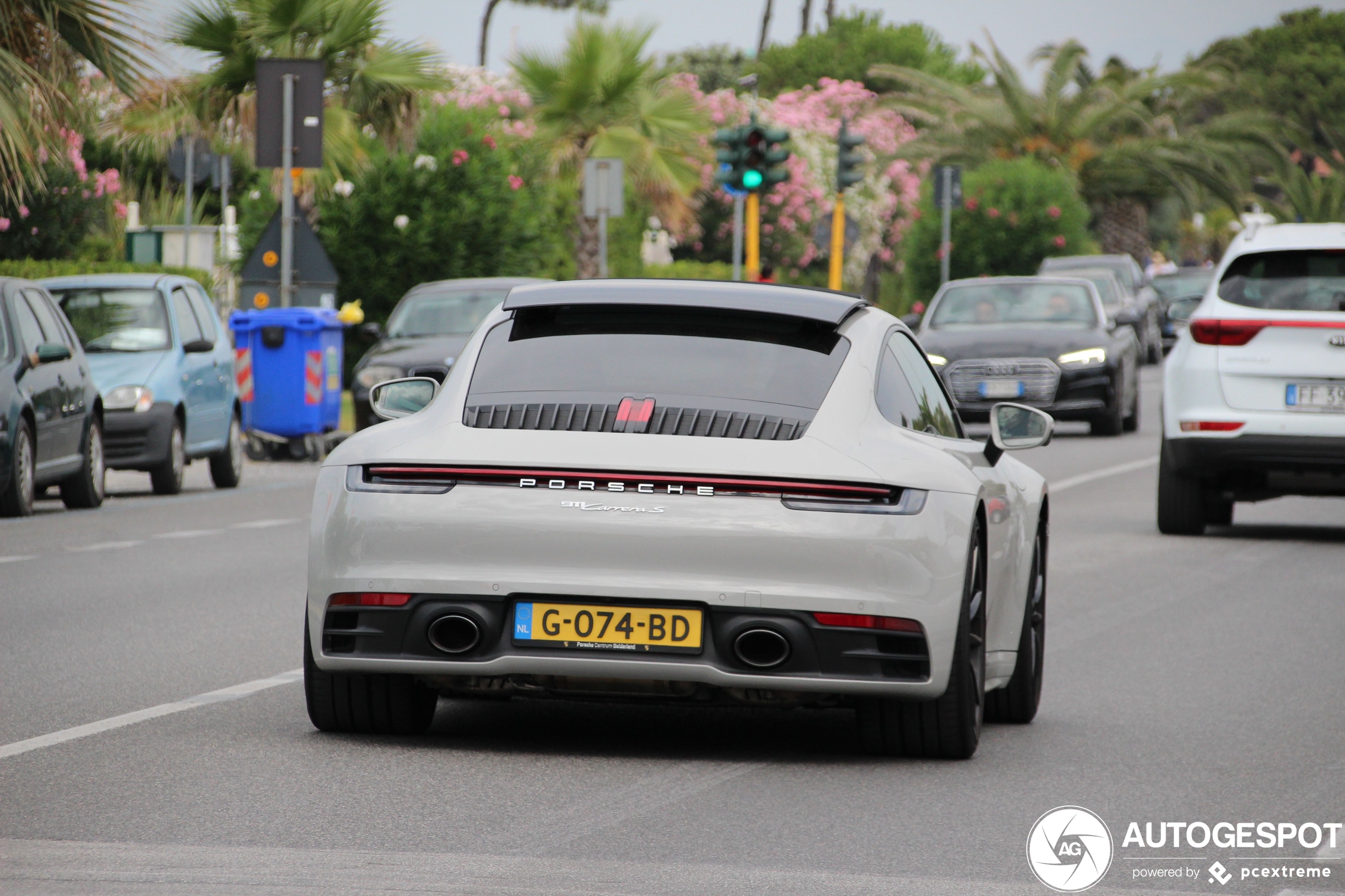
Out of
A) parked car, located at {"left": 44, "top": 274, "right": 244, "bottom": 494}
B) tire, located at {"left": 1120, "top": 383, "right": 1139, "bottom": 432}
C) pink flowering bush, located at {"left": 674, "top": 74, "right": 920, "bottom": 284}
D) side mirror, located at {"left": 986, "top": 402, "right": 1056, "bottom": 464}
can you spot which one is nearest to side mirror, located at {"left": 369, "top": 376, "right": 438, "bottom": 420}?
side mirror, located at {"left": 986, "top": 402, "right": 1056, "bottom": 464}

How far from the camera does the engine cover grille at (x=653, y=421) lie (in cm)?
698

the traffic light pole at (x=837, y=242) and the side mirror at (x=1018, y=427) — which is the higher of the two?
the side mirror at (x=1018, y=427)

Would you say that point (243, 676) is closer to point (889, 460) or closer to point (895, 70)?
point (889, 460)

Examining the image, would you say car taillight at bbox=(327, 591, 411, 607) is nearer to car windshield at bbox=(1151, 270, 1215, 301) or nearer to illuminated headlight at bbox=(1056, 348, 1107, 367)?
illuminated headlight at bbox=(1056, 348, 1107, 367)

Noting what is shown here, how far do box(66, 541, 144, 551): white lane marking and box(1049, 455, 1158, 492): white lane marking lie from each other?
313 inches

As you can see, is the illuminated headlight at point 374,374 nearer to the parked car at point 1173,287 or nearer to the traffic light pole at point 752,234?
the traffic light pole at point 752,234

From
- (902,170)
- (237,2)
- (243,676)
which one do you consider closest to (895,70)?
(902,170)

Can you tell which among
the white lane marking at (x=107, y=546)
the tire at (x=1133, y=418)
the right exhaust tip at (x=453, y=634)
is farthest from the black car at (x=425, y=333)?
the right exhaust tip at (x=453, y=634)

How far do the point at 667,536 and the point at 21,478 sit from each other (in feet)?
34.5

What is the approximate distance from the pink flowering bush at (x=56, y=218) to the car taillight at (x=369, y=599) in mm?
24594

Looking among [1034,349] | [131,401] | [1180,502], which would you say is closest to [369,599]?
[1180,502]

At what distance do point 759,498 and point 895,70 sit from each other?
55841 mm

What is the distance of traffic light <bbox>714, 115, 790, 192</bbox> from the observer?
99.6 ft

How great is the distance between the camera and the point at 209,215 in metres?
57.9
